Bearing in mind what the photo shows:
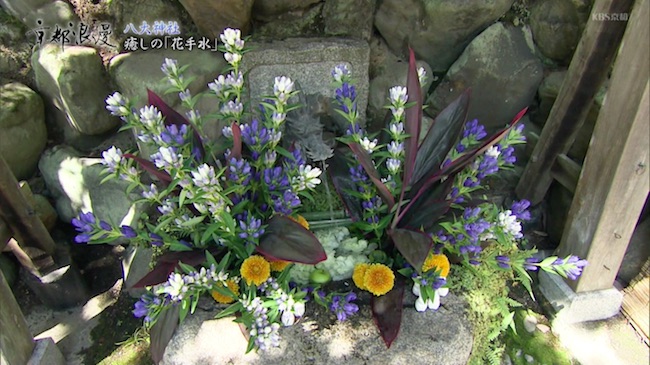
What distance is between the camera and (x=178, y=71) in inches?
65.7

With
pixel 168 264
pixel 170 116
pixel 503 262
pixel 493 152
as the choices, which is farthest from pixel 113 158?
pixel 503 262

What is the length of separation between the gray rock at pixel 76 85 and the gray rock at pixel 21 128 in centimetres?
9

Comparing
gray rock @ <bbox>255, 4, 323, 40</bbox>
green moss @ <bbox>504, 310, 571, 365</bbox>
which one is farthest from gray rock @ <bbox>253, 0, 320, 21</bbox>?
green moss @ <bbox>504, 310, 571, 365</bbox>

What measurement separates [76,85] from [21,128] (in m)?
0.40

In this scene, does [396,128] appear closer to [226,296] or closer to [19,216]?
[226,296]

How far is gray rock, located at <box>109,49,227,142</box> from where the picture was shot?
2.11m

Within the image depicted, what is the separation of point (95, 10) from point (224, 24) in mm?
655

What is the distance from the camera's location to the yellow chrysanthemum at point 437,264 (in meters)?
1.75

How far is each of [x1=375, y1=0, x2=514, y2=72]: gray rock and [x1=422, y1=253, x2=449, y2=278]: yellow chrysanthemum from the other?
3.54 ft

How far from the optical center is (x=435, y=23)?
221 cm

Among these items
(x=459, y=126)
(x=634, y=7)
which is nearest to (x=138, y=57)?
(x=459, y=126)

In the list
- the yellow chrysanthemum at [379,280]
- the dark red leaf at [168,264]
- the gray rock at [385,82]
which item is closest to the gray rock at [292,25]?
the gray rock at [385,82]

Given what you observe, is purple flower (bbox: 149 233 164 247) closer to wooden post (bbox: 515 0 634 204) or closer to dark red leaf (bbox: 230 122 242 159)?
dark red leaf (bbox: 230 122 242 159)

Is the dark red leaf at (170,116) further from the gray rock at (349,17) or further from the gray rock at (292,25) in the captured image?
the gray rock at (349,17)
